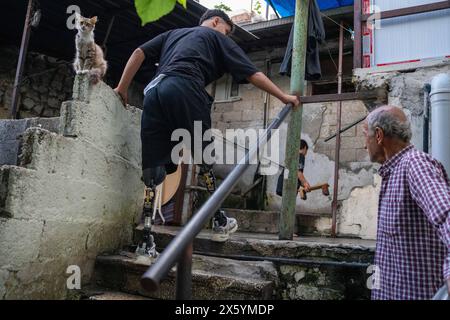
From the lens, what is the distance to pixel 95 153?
113 inches

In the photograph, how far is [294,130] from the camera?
3734 mm

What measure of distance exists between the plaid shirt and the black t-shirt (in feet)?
4.68

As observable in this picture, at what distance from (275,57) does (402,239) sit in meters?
7.60

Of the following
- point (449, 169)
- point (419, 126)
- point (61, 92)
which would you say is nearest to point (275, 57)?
point (61, 92)

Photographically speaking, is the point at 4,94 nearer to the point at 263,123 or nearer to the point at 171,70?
the point at 263,123

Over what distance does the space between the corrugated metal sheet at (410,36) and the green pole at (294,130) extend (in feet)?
3.46

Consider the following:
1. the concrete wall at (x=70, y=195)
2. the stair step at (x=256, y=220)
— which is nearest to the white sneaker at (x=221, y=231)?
the concrete wall at (x=70, y=195)

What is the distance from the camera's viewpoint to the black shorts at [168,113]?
2.74 metres

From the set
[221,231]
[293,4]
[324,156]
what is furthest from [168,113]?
[324,156]

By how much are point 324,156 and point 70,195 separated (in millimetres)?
6471

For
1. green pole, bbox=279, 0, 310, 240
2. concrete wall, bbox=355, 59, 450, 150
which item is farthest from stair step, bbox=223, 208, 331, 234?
concrete wall, bbox=355, 59, 450, 150

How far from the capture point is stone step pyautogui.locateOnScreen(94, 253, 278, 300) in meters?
2.38

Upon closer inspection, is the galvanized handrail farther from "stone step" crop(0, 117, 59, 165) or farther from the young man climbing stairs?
"stone step" crop(0, 117, 59, 165)

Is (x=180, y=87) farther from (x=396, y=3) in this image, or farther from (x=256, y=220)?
(x=256, y=220)
